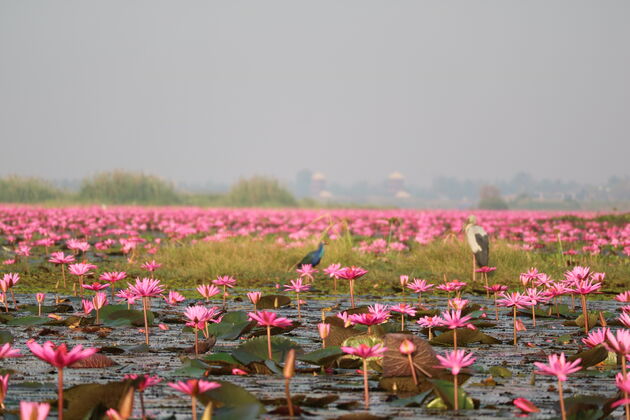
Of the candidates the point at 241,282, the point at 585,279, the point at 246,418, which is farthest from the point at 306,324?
the point at 241,282

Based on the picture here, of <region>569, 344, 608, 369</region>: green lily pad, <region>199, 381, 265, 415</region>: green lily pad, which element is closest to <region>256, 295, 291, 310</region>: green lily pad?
<region>569, 344, 608, 369</region>: green lily pad

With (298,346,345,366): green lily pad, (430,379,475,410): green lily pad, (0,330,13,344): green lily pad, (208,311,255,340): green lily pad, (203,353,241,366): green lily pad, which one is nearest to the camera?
(430,379,475,410): green lily pad

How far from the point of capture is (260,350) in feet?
11.3

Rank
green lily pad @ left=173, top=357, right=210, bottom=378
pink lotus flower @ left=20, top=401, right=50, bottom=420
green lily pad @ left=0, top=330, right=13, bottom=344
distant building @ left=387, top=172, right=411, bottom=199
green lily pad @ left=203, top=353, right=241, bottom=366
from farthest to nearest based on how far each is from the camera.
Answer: distant building @ left=387, top=172, right=411, bottom=199
green lily pad @ left=0, top=330, right=13, bottom=344
green lily pad @ left=203, top=353, right=241, bottom=366
green lily pad @ left=173, top=357, right=210, bottom=378
pink lotus flower @ left=20, top=401, right=50, bottom=420

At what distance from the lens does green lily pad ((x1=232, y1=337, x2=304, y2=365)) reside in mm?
3344

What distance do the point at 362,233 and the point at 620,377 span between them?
43.5ft

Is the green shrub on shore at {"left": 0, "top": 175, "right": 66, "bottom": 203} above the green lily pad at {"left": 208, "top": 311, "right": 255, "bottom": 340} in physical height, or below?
above

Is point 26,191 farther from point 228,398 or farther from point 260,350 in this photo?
point 228,398

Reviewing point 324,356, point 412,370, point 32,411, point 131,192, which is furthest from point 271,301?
point 131,192

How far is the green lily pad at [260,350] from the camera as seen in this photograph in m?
3.34

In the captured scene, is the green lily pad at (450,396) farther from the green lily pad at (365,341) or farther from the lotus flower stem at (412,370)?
the green lily pad at (365,341)

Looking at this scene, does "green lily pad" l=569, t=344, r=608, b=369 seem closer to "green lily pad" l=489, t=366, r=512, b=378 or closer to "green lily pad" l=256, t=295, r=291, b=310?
"green lily pad" l=489, t=366, r=512, b=378

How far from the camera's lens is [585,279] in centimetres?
468

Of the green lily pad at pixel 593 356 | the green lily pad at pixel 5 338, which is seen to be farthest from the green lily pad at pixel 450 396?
the green lily pad at pixel 5 338
